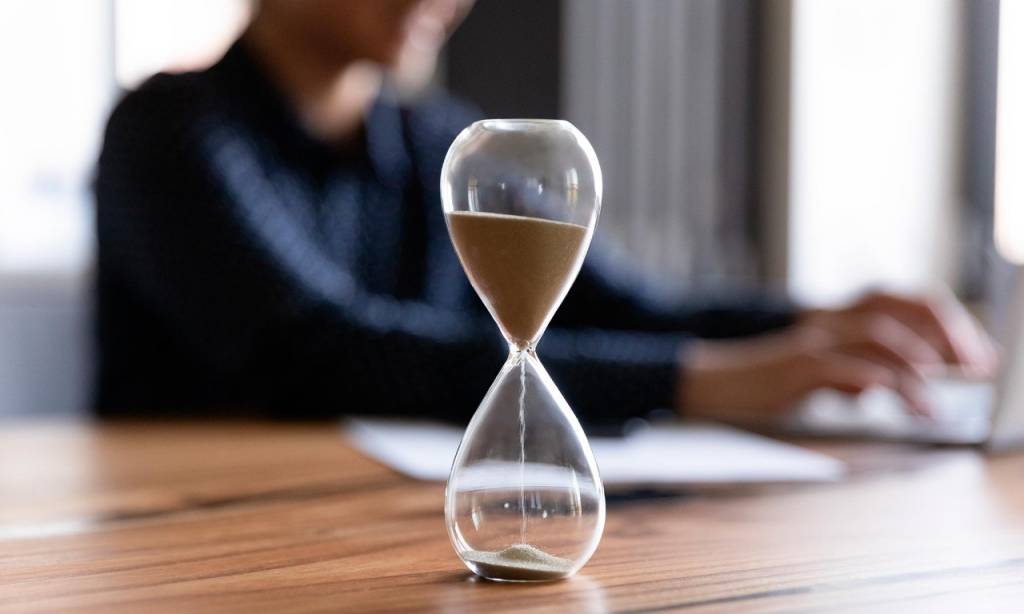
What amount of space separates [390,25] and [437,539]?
0.91 meters

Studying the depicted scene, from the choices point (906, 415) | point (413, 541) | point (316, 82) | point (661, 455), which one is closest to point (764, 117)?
point (316, 82)

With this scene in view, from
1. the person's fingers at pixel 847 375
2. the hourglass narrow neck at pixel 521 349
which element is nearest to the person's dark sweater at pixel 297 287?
the person's fingers at pixel 847 375

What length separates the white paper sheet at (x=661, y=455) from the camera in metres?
0.71

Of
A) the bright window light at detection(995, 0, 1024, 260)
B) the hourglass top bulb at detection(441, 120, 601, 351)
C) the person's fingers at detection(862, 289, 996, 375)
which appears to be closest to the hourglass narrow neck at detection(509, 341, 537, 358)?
the hourglass top bulb at detection(441, 120, 601, 351)

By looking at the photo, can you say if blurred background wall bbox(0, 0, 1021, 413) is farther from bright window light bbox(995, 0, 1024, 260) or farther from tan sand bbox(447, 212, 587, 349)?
tan sand bbox(447, 212, 587, 349)

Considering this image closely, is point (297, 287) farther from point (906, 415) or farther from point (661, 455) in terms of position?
point (906, 415)

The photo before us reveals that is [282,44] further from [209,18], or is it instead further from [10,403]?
[209,18]

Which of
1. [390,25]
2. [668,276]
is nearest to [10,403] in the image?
[390,25]

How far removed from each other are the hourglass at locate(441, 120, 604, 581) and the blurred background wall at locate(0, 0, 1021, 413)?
1.66 meters

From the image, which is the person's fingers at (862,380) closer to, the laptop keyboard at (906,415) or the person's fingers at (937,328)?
the laptop keyboard at (906,415)

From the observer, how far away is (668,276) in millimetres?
2240

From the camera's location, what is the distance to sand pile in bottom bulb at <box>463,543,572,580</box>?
45cm

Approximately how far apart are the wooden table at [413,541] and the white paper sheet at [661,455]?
0.03 m

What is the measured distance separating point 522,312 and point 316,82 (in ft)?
3.39
